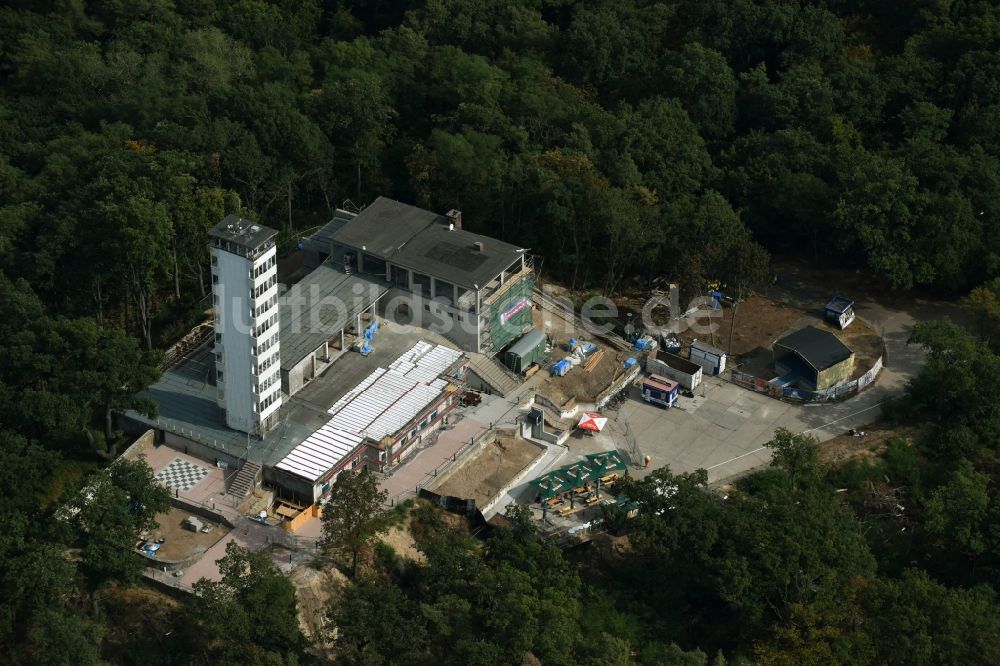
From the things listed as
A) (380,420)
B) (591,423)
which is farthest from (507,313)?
(380,420)

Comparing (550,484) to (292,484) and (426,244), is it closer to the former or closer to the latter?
(292,484)

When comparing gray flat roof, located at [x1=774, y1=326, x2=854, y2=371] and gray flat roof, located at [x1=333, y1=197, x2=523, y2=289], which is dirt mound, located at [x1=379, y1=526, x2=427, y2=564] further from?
gray flat roof, located at [x1=774, y1=326, x2=854, y2=371]

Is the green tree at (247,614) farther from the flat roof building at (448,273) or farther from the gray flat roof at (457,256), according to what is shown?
the gray flat roof at (457,256)

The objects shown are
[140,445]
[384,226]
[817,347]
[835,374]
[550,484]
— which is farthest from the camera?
[384,226]

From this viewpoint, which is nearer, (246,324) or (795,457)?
(246,324)

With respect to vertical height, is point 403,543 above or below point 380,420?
below

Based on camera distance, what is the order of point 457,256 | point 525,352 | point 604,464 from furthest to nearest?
point 457,256, point 525,352, point 604,464

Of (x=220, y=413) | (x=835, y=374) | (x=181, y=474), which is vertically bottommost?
(x=181, y=474)

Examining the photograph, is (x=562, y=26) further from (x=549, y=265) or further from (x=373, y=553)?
(x=373, y=553)
